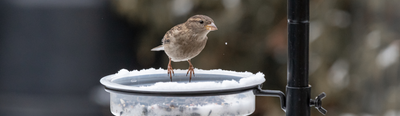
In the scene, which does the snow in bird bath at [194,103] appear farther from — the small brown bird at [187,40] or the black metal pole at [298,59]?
the small brown bird at [187,40]

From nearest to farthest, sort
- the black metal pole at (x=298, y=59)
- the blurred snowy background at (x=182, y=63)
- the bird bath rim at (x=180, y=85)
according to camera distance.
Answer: the black metal pole at (x=298, y=59)
the bird bath rim at (x=180, y=85)
the blurred snowy background at (x=182, y=63)

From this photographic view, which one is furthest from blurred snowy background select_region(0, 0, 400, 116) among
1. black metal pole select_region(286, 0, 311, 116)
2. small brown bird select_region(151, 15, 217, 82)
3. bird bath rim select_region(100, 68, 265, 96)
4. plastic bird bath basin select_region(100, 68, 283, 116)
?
black metal pole select_region(286, 0, 311, 116)

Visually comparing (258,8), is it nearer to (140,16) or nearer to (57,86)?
(140,16)

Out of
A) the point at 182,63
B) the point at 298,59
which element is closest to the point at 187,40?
the point at 298,59

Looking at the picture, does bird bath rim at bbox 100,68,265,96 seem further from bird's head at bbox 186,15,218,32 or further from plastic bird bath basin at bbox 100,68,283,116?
bird's head at bbox 186,15,218,32

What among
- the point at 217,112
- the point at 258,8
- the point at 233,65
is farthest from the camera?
the point at 233,65

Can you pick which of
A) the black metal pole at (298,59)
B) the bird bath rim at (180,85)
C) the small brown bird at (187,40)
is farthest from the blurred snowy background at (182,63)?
the black metal pole at (298,59)

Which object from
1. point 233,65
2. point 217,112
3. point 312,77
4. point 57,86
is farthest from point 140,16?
point 217,112

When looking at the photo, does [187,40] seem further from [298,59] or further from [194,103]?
[298,59]
